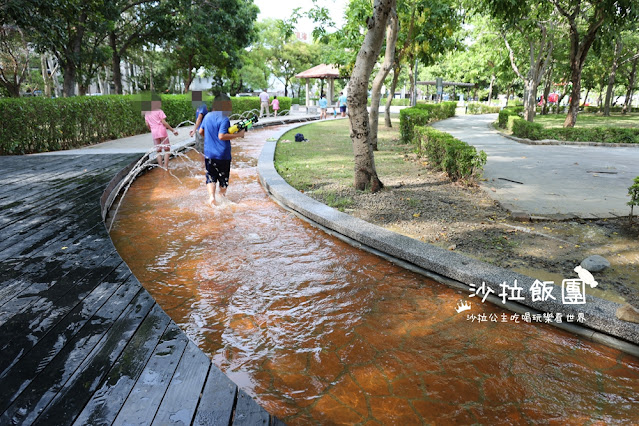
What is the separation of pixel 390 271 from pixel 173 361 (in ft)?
8.36

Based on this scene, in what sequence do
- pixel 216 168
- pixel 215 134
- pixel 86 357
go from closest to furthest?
pixel 86 357
pixel 215 134
pixel 216 168

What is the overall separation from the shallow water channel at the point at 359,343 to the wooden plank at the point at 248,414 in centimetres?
49

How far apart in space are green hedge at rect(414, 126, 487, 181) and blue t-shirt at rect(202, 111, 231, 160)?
4172 mm

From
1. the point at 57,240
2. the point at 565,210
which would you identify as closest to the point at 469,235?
the point at 565,210

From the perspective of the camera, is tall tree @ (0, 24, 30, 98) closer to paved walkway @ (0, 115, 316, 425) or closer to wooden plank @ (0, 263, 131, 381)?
paved walkway @ (0, 115, 316, 425)

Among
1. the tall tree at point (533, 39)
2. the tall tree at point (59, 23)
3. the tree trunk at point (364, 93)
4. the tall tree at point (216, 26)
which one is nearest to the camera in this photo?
the tree trunk at point (364, 93)

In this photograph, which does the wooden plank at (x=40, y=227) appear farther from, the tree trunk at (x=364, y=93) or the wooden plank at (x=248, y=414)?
the tree trunk at (x=364, y=93)

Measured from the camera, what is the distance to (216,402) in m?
1.98

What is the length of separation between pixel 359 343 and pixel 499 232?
112 inches

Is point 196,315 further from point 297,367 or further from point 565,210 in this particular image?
point 565,210

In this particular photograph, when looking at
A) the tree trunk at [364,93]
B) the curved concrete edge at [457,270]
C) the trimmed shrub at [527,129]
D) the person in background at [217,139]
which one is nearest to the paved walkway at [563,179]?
the tree trunk at [364,93]

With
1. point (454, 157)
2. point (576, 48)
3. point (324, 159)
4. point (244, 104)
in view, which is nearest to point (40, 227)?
point (454, 157)

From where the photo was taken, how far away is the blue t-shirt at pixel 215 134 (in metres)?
5.79

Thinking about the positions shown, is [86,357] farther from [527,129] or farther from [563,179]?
[527,129]
